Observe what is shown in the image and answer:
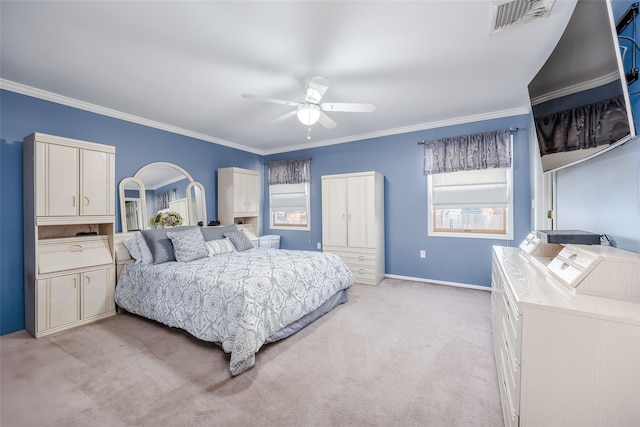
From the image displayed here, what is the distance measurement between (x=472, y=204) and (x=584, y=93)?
2532 millimetres

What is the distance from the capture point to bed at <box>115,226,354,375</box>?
210cm

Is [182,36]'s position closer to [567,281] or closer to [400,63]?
[400,63]

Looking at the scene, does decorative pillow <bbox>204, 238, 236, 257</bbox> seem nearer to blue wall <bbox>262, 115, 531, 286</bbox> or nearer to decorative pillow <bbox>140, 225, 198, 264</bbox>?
decorative pillow <bbox>140, 225, 198, 264</bbox>

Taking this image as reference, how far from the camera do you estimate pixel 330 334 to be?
103 inches

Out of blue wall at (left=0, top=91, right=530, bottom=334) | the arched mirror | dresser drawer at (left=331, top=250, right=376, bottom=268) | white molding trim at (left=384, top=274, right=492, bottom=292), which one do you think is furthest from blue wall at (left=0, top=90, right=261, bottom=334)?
white molding trim at (left=384, top=274, right=492, bottom=292)

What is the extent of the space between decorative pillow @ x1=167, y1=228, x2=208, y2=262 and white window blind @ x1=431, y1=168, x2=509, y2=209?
3.52 metres

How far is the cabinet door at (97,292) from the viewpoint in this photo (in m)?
2.92

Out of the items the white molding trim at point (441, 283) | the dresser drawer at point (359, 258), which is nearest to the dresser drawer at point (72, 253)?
the dresser drawer at point (359, 258)

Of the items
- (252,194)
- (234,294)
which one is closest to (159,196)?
(252,194)

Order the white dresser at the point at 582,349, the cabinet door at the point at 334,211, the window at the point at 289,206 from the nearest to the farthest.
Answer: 1. the white dresser at the point at 582,349
2. the cabinet door at the point at 334,211
3. the window at the point at 289,206

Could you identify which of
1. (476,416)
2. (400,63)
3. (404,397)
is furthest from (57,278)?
(400,63)

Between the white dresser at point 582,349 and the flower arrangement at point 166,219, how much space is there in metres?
4.23

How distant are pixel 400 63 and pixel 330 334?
106 inches

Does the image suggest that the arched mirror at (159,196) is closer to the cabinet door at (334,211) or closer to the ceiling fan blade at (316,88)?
the cabinet door at (334,211)
